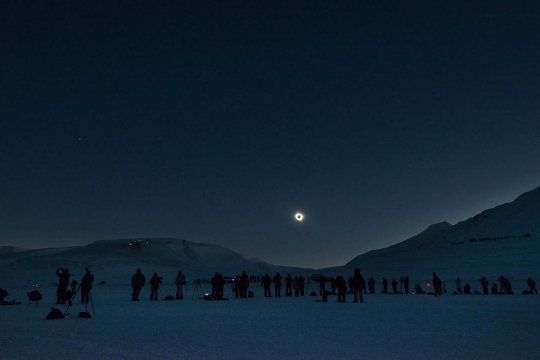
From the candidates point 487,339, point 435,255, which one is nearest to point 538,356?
point 487,339

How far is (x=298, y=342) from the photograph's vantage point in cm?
796

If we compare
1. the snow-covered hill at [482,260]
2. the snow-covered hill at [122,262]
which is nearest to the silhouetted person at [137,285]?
the snow-covered hill at [122,262]

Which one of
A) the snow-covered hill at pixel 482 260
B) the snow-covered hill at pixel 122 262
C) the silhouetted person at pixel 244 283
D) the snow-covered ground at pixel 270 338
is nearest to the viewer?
the snow-covered ground at pixel 270 338

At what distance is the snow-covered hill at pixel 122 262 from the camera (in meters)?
84.0

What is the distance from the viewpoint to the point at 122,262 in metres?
108

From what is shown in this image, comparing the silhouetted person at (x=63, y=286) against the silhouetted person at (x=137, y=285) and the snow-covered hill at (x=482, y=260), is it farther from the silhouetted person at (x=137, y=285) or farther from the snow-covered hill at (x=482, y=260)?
the snow-covered hill at (x=482, y=260)

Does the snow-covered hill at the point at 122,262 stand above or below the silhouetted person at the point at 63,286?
above

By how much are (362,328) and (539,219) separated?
156221 millimetres

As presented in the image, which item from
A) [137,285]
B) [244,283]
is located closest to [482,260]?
[244,283]

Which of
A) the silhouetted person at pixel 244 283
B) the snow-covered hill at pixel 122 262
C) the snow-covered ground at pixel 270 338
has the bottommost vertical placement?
the snow-covered ground at pixel 270 338

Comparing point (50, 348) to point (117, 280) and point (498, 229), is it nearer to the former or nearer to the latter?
point (117, 280)

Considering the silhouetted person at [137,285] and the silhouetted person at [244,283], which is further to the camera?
the silhouetted person at [244,283]

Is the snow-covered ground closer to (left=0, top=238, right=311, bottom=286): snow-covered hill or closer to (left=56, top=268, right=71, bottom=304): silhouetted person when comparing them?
(left=56, top=268, right=71, bottom=304): silhouetted person

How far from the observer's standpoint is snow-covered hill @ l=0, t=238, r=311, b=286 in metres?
84.0
